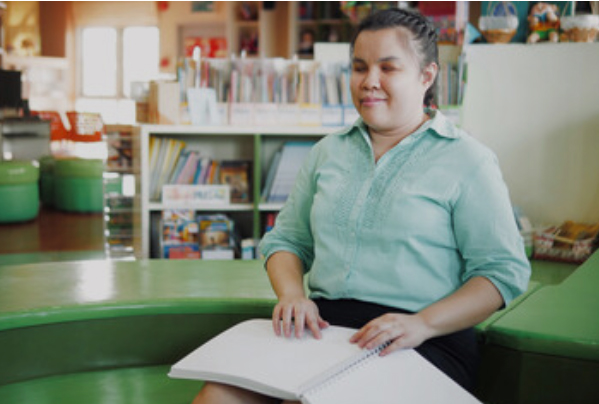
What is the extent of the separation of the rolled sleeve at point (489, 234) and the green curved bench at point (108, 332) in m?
0.74

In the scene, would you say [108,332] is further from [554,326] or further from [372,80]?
[554,326]

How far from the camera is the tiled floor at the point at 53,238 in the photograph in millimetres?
5133

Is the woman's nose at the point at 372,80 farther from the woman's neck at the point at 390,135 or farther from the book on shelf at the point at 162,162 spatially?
the book on shelf at the point at 162,162

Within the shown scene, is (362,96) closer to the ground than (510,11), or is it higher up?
closer to the ground

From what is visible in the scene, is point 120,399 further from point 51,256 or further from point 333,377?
point 51,256

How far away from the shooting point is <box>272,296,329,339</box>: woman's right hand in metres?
1.40

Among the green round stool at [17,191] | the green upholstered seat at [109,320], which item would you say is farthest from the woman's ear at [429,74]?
the green round stool at [17,191]

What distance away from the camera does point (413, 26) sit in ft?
4.84

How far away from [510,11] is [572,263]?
4.85 ft

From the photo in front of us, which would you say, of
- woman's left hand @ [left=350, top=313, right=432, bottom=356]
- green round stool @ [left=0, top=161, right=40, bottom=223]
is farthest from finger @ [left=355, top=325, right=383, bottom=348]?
green round stool @ [left=0, top=161, right=40, bottom=223]

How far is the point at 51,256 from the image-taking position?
510 centimetres

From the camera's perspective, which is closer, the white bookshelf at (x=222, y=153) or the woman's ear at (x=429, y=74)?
the woman's ear at (x=429, y=74)

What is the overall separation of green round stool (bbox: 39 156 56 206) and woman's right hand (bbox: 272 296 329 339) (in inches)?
275

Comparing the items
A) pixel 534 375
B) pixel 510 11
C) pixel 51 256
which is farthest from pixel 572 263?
pixel 51 256
